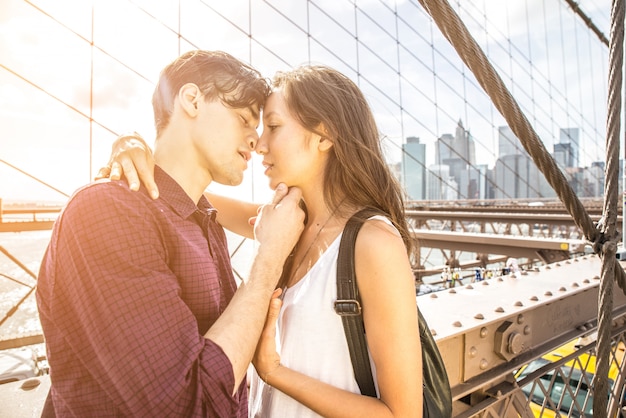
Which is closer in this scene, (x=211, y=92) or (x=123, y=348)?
(x=123, y=348)

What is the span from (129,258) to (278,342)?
45 centimetres

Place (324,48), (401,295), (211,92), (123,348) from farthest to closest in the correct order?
1. (324,48)
2. (211,92)
3. (401,295)
4. (123,348)

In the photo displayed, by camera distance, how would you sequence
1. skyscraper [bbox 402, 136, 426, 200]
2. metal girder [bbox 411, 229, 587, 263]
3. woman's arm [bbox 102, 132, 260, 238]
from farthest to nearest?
1. skyscraper [bbox 402, 136, 426, 200]
2. metal girder [bbox 411, 229, 587, 263]
3. woman's arm [bbox 102, 132, 260, 238]

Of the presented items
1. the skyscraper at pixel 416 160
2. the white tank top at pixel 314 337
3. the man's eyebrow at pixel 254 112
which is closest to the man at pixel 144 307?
the white tank top at pixel 314 337

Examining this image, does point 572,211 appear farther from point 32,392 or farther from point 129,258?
point 32,392

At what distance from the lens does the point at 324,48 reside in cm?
1121

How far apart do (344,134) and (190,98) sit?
43 centimetres

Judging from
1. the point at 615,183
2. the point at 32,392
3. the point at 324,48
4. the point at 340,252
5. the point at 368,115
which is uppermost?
the point at 324,48

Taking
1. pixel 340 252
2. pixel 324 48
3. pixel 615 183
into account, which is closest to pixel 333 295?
pixel 340 252

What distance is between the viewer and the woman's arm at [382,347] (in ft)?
2.65

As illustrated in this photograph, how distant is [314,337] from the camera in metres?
0.91

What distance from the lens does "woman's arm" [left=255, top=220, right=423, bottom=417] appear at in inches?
31.8

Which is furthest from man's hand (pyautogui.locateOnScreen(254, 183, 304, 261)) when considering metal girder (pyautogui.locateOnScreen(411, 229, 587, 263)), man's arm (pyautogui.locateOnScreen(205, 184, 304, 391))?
metal girder (pyautogui.locateOnScreen(411, 229, 587, 263))

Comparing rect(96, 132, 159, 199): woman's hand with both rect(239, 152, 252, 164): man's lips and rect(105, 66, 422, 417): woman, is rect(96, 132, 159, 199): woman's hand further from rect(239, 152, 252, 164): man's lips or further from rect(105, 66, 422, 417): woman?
rect(239, 152, 252, 164): man's lips
